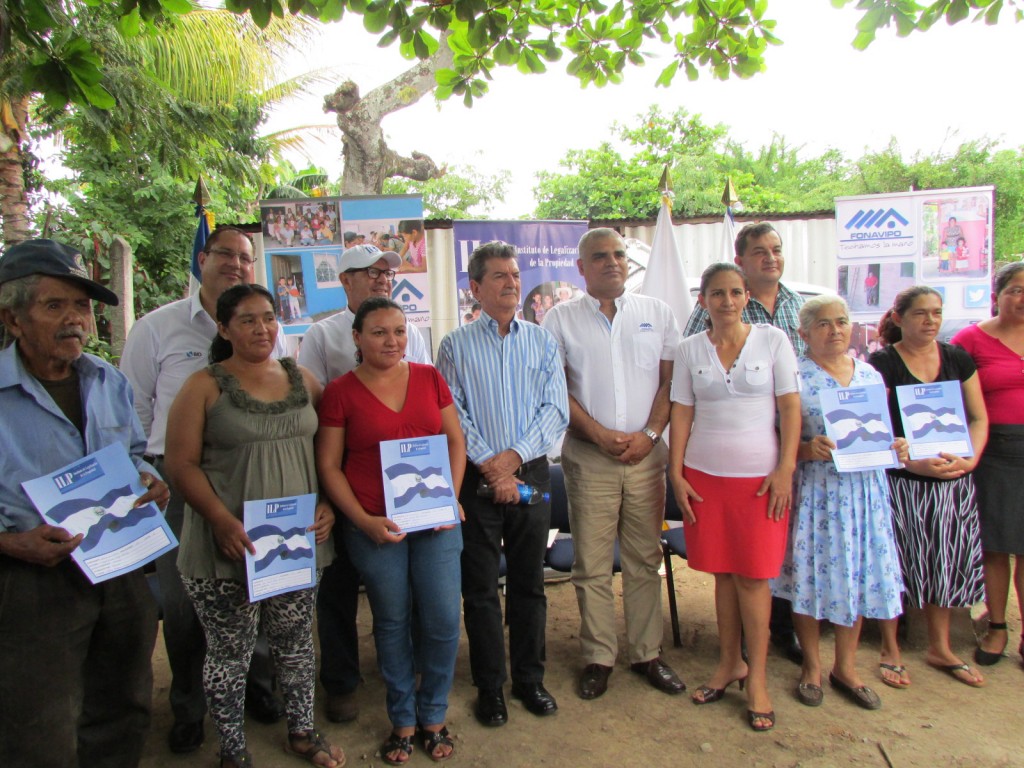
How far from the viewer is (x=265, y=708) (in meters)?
3.27

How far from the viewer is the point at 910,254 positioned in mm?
5379

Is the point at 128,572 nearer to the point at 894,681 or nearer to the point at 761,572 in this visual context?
the point at 761,572

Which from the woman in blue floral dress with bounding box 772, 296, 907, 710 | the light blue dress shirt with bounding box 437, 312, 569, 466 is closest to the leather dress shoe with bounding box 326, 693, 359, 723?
the light blue dress shirt with bounding box 437, 312, 569, 466

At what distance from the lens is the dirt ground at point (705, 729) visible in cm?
294

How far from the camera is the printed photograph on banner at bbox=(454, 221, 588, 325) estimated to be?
5734 millimetres

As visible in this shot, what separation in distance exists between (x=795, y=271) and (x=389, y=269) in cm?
597

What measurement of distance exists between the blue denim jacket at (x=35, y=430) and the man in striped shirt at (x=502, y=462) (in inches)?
57.0

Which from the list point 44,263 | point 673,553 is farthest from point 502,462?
point 44,263

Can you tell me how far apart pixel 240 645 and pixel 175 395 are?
115 cm

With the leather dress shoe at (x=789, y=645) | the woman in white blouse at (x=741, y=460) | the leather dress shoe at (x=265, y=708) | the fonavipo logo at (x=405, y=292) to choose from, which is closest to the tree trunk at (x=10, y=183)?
the fonavipo logo at (x=405, y=292)

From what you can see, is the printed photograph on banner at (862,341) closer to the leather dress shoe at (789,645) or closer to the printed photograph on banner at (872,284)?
the printed photograph on banner at (872,284)

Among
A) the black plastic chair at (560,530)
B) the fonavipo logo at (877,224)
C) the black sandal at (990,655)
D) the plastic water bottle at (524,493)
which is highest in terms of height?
the fonavipo logo at (877,224)

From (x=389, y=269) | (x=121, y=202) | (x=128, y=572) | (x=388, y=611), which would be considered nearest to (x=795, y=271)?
(x=389, y=269)

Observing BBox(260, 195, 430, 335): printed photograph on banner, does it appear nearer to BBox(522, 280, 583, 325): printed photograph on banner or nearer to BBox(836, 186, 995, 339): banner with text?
BBox(522, 280, 583, 325): printed photograph on banner
